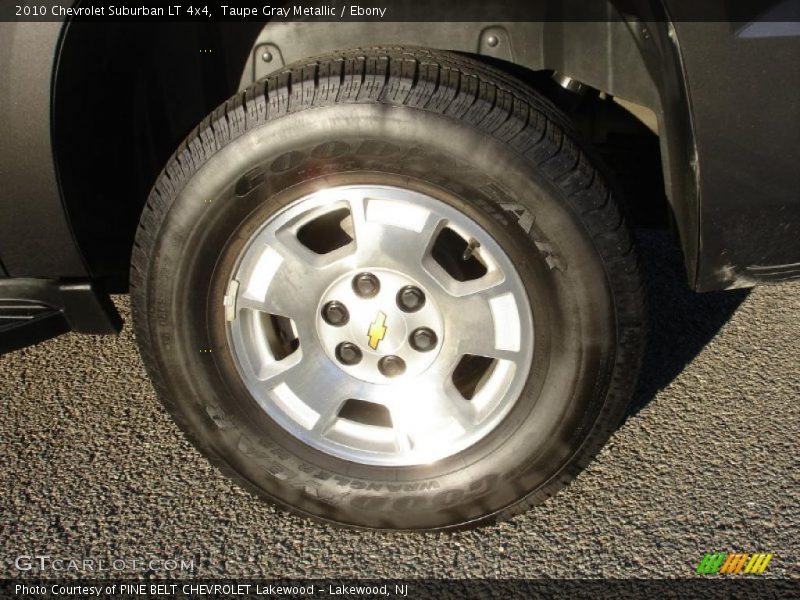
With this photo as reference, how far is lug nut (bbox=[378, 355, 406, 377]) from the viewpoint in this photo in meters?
2.08

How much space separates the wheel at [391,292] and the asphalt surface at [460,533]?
109 mm

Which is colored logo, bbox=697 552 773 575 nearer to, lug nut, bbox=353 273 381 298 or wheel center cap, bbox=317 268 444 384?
wheel center cap, bbox=317 268 444 384

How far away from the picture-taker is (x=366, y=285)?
6.61ft

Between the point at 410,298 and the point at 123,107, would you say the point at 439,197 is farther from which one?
the point at 123,107

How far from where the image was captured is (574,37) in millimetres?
2033

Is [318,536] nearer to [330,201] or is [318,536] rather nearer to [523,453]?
[523,453]

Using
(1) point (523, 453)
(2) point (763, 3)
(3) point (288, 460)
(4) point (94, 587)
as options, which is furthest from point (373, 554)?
(2) point (763, 3)

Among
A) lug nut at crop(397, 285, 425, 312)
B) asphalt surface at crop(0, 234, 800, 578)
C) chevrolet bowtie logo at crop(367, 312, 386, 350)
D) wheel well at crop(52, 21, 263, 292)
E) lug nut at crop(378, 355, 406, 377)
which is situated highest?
wheel well at crop(52, 21, 263, 292)

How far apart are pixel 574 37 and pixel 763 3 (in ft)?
1.59

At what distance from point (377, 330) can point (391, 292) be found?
104 mm

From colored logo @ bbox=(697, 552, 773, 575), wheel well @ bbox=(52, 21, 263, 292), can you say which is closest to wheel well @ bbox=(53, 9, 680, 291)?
wheel well @ bbox=(52, 21, 263, 292)

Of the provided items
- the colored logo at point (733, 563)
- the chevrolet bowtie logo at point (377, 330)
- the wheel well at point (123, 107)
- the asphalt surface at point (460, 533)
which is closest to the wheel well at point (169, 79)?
the wheel well at point (123, 107)

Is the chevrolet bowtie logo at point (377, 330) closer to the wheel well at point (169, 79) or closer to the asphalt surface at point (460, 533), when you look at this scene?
the asphalt surface at point (460, 533)

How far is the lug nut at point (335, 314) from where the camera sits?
204cm
